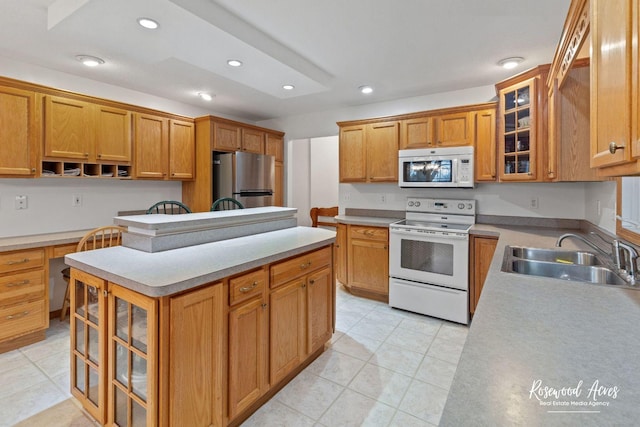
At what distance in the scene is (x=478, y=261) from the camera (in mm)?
2969

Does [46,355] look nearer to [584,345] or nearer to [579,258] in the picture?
[584,345]

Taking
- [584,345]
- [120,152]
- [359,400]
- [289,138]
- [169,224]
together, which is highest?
[289,138]

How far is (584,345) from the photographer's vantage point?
0.83 m

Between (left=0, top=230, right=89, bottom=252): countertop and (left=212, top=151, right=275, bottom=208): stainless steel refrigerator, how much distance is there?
1572mm

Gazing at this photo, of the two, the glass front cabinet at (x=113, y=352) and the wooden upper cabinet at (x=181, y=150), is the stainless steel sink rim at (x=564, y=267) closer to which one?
the glass front cabinet at (x=113, y=352)

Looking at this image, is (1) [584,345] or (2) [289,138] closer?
(1) [584,345]

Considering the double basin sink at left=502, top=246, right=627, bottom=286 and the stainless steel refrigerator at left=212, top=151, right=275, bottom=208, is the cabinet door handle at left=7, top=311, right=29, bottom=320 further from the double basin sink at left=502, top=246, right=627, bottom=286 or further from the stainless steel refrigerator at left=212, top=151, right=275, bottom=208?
the double basin sink at left=502, top=246, right=627, bottom=286

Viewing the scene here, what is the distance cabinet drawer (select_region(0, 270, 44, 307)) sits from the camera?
8.07 ft

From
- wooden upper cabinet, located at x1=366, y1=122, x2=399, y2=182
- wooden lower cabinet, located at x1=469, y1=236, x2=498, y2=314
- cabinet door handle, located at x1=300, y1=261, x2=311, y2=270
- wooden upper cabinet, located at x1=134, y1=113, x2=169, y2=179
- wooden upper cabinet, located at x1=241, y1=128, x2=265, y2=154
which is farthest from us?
wooden upper cabinet, located at x1=241, y1=128, x2=265, y2=154

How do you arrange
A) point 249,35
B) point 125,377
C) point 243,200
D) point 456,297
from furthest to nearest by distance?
point 243,200
point 456,297
point 249,35
point 125,377

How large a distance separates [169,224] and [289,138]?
3.34 meters

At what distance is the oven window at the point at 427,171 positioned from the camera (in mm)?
3342

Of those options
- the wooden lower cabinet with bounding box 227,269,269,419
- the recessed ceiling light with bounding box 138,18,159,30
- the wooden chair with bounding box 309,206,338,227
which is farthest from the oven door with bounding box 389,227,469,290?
the recessed ceiling light with bounding box 138,18,159,30

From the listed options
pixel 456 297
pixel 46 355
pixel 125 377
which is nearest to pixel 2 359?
pixel 46 355
